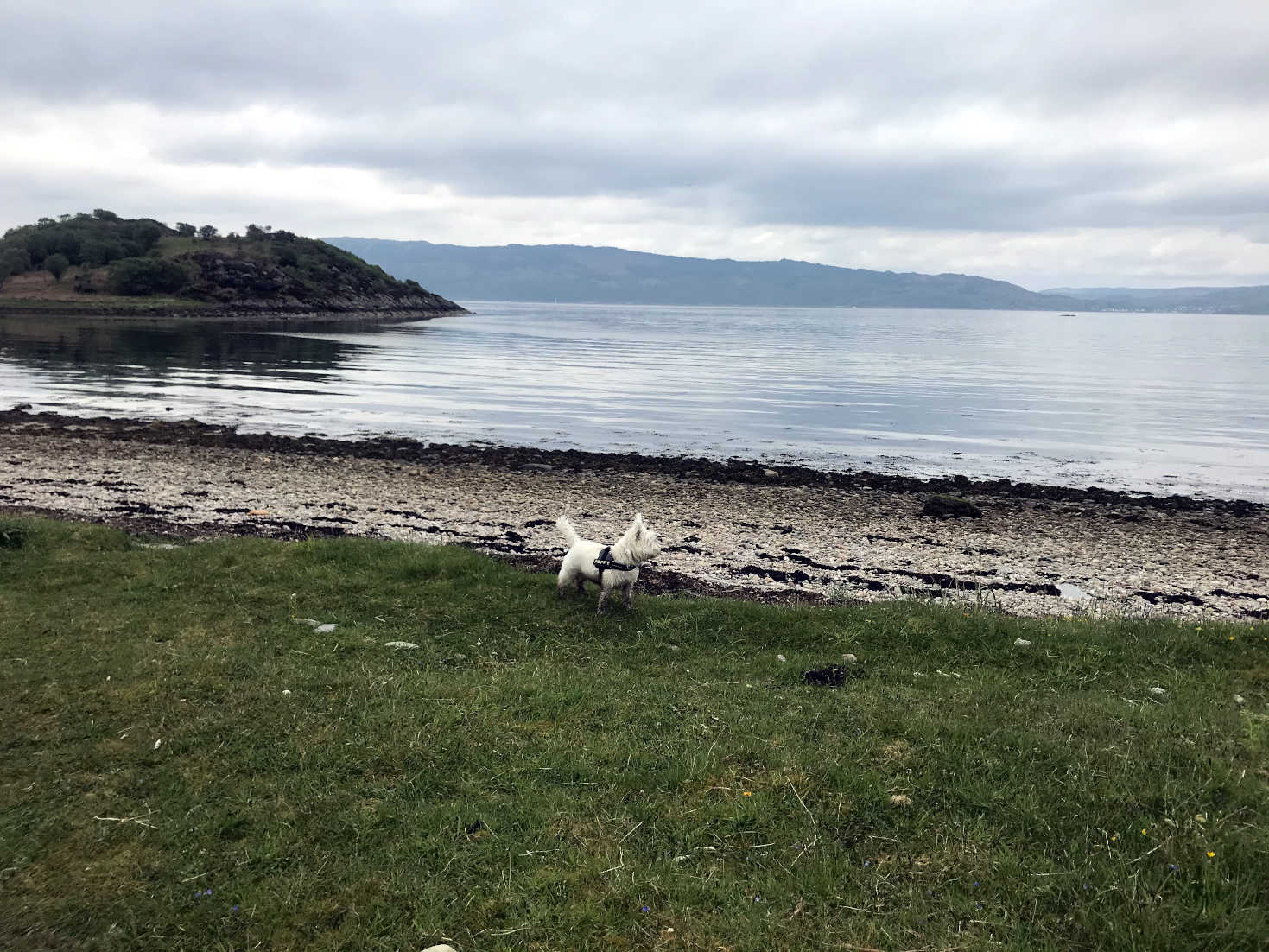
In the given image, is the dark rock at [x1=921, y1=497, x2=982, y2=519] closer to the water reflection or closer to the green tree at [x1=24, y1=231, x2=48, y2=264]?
the water reflection

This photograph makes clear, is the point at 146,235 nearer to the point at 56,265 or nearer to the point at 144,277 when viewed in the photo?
the point at 56,265

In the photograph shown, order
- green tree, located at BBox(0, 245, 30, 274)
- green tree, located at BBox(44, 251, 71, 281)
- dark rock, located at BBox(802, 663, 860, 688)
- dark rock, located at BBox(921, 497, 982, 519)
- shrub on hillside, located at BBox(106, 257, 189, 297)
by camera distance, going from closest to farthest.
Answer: dark rock, located at BBox(802, 663, 860, 688)
dark rock, located at BBox(921, 497, 982, 519)
shrub on hillside, located at BBox(106, 257, 189, 297)
green tree, located at BBox(0, 245, 30, 274)
green tree, located at BBox(44, 251, 71, 281)

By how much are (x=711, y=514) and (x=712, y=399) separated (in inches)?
1299

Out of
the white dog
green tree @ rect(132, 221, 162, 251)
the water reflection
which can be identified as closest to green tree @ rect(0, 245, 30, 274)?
green tree @ rect(132, 221, 162, 251)

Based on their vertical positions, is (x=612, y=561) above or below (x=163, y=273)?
below

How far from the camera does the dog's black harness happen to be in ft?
40.6

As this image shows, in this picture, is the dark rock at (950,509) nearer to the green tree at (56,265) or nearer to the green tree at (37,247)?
the green tree at (56,265)

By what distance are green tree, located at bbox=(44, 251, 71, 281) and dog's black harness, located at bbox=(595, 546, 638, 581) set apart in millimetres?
180302

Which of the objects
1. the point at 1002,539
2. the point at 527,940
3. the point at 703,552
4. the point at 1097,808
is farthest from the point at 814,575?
the point at 527,940

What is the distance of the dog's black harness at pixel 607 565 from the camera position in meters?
12.4

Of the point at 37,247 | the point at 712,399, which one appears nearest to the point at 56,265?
the point at 37,247

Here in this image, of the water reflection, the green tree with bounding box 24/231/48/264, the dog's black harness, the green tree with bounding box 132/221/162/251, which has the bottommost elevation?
the dog's black harness

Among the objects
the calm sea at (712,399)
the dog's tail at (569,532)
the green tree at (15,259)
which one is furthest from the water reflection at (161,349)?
the dog's tail at (569,532)

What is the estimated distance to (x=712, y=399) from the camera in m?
57.2
